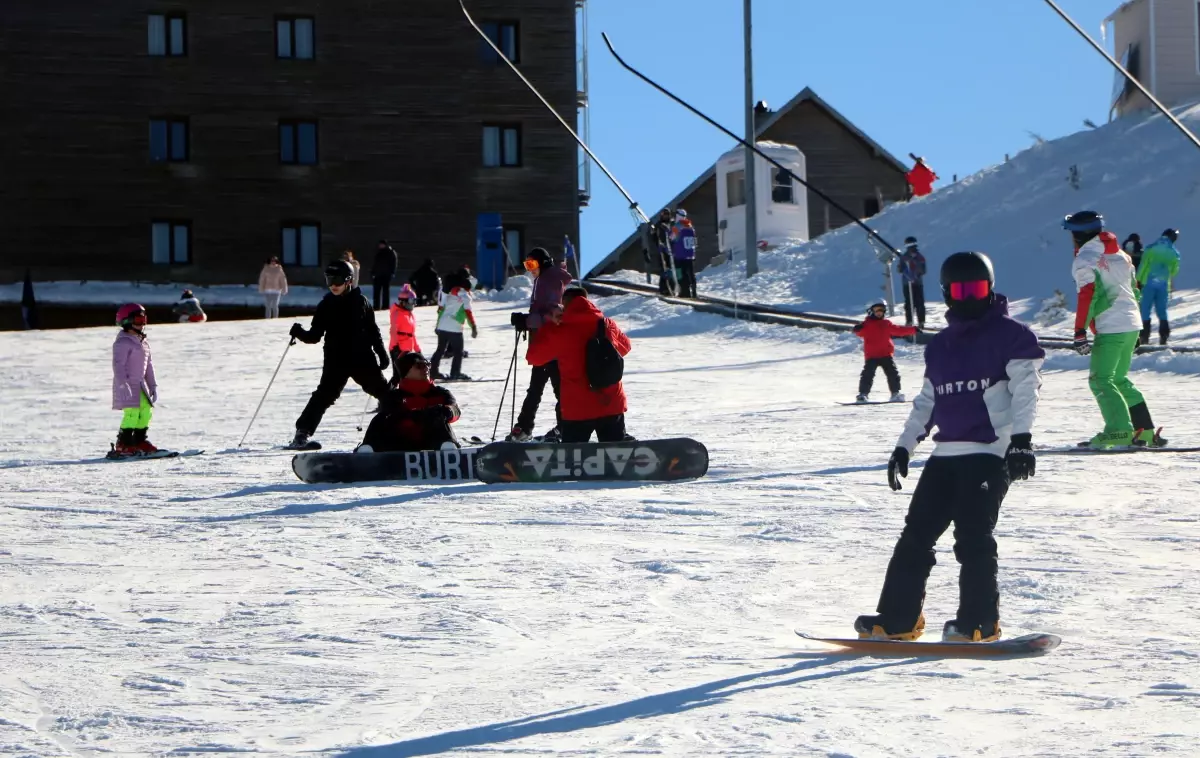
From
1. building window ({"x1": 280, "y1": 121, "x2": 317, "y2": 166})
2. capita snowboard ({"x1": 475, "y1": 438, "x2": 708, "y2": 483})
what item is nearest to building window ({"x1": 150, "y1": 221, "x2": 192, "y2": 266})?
building window ({"x1": 280, "y1": 121, "x2": 317, "y2": 166})

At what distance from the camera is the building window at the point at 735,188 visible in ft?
119

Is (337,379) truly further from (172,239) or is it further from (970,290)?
(172,239)

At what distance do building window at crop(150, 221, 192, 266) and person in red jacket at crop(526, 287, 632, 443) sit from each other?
28003 mm

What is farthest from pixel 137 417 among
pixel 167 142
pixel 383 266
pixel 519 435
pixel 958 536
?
pixel 167 142

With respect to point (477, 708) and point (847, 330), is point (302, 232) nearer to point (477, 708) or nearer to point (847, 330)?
point (847, 330)

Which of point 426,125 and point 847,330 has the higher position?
point 426,125

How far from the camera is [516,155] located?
124ft

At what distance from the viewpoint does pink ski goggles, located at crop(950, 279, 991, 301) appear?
18.5 ft

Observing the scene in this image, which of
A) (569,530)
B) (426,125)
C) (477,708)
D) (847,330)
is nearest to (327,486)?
(569,530)

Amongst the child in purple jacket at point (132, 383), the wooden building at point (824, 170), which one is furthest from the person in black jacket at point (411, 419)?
the wooden building at point (824, 170)

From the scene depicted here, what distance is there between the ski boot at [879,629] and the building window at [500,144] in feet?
106

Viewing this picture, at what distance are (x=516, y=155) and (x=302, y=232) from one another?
16.1 feet

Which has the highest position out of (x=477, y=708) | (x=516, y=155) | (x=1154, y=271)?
(x=516, y=155)

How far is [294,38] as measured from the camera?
37.3m
